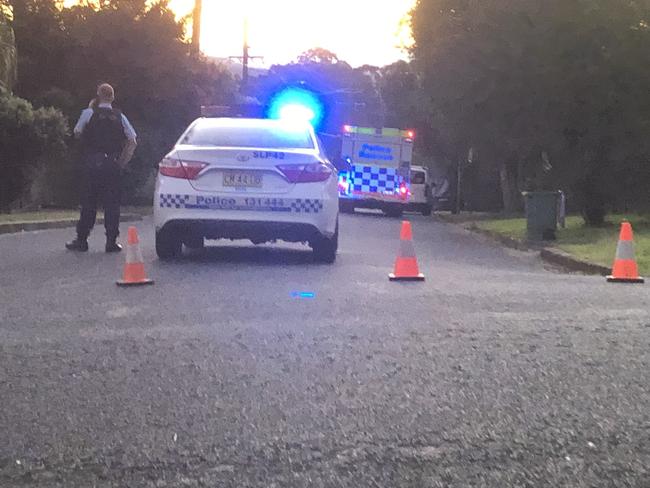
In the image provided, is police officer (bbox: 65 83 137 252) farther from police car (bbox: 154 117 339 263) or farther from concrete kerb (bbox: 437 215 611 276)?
concrete kerb (bbox: 437 215 611 276)

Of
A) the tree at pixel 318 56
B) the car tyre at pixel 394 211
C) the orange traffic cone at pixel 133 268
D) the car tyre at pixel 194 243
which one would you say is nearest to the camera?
the orange traffic cone at pixel 133 268

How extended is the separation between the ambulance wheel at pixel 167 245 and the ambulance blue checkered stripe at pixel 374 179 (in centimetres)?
2145

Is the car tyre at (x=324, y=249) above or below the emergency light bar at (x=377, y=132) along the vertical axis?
below

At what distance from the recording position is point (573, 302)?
313 inches

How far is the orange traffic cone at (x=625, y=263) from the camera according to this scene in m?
9.90

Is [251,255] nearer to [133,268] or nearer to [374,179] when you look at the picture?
[133,268]

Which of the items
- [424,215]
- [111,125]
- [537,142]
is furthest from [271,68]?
[111,125]

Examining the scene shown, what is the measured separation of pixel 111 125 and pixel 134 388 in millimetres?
7087

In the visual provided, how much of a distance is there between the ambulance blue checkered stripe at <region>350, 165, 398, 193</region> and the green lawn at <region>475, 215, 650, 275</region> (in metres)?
7.37

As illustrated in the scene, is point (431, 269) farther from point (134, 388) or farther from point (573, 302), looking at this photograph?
point (134, 388)

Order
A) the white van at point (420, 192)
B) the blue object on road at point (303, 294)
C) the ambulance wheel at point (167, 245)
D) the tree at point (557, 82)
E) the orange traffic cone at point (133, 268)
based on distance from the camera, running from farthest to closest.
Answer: the white van at point (420, 192)
the tree at point (557, 82)
the ambulance wheel at point (167, 245)
the orange traffic cone at point (133, 268)
the blue object on road at point (303, 294)

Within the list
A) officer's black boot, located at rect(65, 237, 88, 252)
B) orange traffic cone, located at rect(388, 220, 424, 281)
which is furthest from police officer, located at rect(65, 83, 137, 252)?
orange traffic cone, located at rect(388, 220, 424, 281)

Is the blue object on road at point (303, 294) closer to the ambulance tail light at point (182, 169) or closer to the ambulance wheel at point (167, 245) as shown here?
the ambulance tail light at point (182, 169)

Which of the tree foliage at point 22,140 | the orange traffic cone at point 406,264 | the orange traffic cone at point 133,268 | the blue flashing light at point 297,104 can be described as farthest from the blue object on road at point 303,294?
the blue flashing light at point 297,104
